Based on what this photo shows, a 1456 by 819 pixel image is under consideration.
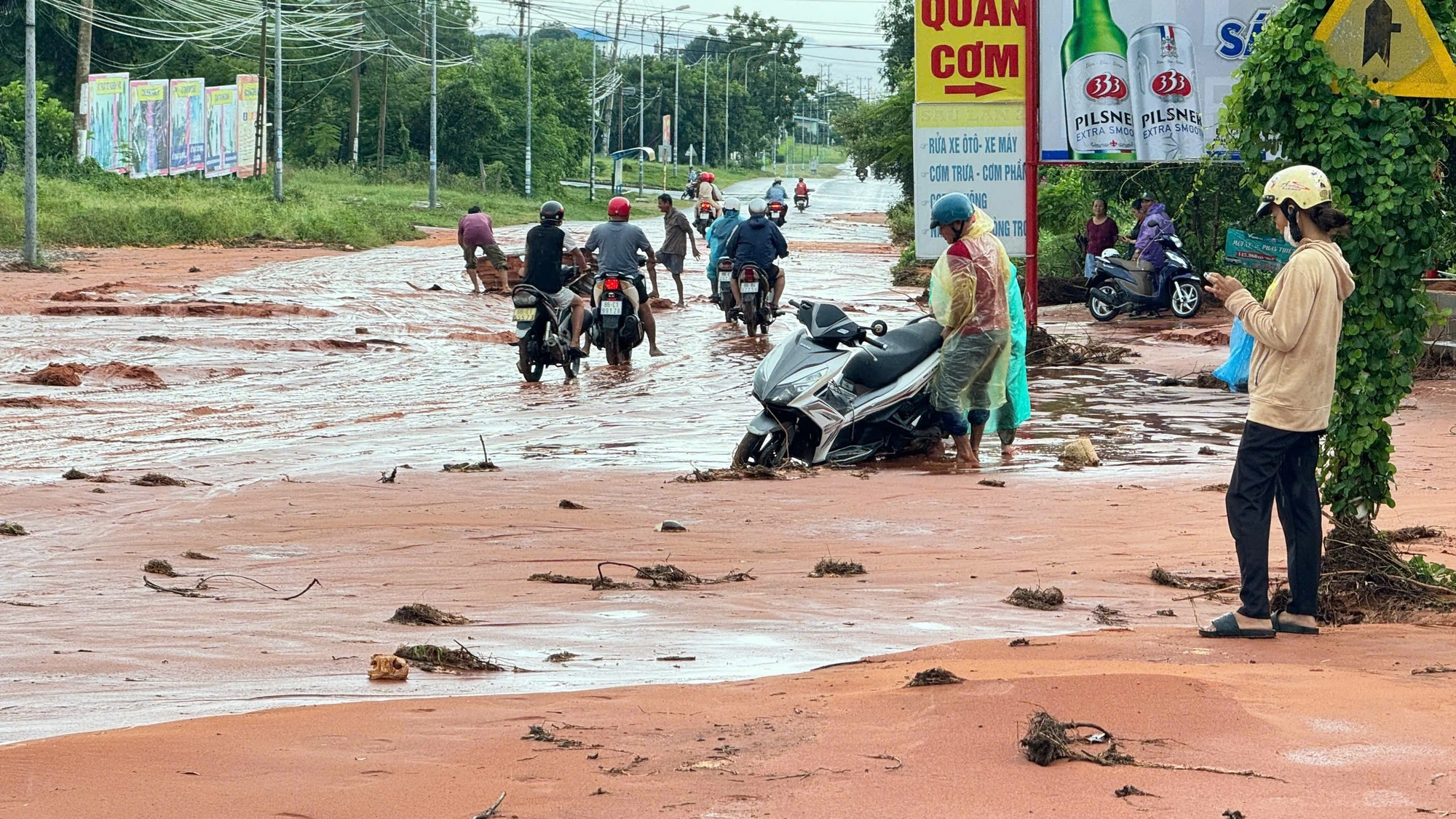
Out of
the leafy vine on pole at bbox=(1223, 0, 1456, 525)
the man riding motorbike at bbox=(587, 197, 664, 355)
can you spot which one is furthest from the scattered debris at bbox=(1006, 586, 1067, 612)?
the man riding motorbike at bbox=(587, 197, 664, 355)

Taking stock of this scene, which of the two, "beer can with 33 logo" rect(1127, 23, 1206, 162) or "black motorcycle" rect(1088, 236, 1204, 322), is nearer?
"beer can with 33 logo" rect(1127, 23, 1206, 162)

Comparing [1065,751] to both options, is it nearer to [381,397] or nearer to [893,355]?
[893,355]

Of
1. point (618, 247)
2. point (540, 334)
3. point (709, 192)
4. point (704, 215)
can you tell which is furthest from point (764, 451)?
point (704, 215)

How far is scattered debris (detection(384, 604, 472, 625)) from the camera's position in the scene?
6230 mm

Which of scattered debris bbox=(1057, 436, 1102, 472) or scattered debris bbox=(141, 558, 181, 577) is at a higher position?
scattered debris bbox=(1057, 436, 1102, 472)

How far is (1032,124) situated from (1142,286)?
16.8 feet

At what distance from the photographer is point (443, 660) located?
5.46 m

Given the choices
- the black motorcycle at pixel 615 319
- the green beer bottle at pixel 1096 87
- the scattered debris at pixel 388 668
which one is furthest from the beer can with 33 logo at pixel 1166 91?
the scattered debris at pixel 388 668

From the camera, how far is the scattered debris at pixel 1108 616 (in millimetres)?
6309

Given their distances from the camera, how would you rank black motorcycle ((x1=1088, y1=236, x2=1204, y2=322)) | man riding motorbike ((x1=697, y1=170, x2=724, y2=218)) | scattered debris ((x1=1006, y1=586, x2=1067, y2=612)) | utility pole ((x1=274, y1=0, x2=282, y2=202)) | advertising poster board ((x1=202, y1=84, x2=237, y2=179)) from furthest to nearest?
advertising poster board ((x1=202, y1=84, x2=237, y2=179)) < utility pole ((x1=274, y1=0, x2=282, y2=202)) < man riding motorbike ((x1=697, y1=170, x2=724, y2=218)) < black motorcycle ((x1=1088, y1=236, x2=1204, y2=322)) < scattered debris ((x1=1006, y1=586, x2=1067, y2=612))

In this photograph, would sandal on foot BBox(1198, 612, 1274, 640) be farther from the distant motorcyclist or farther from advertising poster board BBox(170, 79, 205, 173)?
advertising poster board BBox(170, 79, 205, 173)

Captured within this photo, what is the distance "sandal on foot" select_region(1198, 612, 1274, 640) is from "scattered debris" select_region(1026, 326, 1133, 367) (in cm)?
1221

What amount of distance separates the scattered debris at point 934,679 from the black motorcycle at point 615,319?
1204 cm

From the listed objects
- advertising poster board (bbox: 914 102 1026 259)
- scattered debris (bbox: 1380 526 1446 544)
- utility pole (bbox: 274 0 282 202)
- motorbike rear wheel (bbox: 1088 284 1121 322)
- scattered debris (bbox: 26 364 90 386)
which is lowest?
scattered debris (bbox: 1380 526 1446 544)
